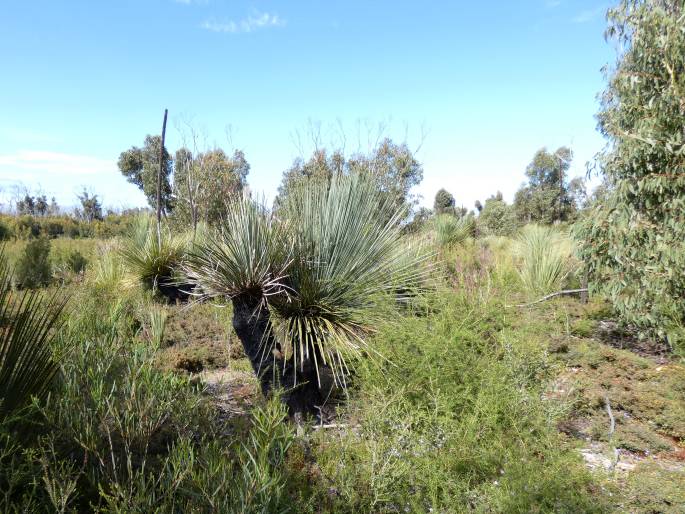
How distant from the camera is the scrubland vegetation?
6.23 feet

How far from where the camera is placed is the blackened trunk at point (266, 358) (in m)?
3.44

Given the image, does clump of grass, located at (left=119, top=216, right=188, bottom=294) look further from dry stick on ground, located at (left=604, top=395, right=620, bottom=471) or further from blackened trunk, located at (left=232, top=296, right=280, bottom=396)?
dry stick on ground, located at (left=604, top=395, right=620, bottom=471)

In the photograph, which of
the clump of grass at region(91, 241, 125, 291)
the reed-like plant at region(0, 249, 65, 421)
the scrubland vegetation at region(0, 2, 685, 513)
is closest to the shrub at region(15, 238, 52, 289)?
the clump of grass at region(91, 241, 125, 291)

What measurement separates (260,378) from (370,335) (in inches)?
38.6

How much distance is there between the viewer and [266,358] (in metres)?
3.47

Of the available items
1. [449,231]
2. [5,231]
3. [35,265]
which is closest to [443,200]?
[449,231]

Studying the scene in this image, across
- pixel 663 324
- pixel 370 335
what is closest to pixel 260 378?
pixel 370 335

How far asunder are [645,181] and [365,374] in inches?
145

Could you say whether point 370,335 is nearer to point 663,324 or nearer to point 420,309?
point 420,309

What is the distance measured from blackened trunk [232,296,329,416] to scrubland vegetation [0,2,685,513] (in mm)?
16

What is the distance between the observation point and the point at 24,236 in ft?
52.7

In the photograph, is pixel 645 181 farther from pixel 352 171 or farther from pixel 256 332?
pixel 256 332

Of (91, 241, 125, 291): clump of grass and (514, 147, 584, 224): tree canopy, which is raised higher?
(514, 147, 584, 224): tree canopy

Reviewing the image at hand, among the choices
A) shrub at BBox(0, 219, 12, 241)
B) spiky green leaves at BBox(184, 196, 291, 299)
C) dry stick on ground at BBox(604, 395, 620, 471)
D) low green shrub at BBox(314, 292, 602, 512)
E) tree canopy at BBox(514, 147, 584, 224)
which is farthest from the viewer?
tree canopy at BBox(514, 147, 584, 224)
